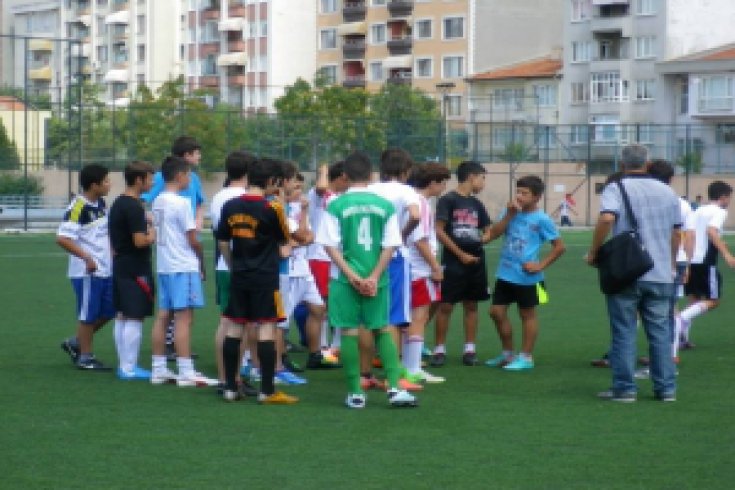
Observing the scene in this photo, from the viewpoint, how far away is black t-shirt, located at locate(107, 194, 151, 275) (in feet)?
37.0

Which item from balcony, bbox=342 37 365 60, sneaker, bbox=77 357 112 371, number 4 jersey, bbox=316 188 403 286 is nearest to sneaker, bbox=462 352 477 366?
number 4 jersey, bbox=316 188 403 286

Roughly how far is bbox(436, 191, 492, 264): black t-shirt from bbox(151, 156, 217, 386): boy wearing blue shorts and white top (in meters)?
2.35

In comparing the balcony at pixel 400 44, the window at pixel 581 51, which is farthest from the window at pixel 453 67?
the window at pixel 581 51

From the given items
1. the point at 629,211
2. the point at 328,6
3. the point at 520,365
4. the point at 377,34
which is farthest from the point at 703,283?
the point at 328,6

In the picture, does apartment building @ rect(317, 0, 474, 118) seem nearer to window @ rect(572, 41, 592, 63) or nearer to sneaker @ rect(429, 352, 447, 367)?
window @ rect(572, 41, 592, 63)

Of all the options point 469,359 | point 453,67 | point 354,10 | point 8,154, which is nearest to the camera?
point 469,359

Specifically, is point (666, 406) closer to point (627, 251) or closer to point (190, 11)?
point (627, 251)

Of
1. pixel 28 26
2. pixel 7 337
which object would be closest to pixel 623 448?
pixel 7 337

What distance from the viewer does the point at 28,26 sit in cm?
12412

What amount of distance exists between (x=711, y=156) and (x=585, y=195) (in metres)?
5.90

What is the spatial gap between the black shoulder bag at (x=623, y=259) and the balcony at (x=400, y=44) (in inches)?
3242

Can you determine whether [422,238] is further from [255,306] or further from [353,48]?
[353,48]

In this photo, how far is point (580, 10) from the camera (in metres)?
81.4

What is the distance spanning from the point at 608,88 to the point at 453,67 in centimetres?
1297
